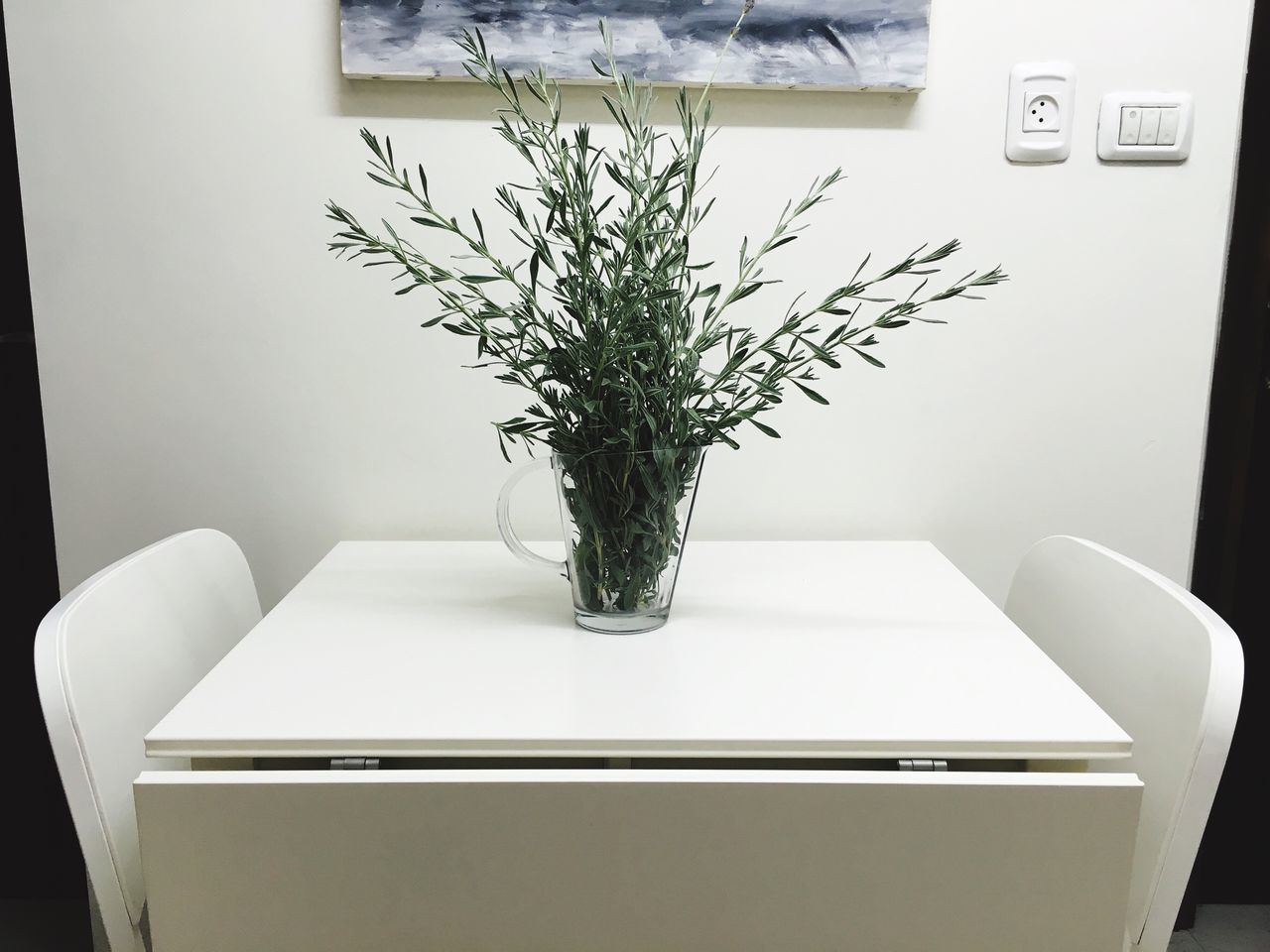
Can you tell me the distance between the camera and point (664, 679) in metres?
Answer: 0.93

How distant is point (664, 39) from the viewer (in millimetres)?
1265

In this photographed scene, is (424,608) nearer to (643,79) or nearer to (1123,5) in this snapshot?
(643,79)

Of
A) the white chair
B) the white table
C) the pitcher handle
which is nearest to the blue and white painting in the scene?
the pitcher handle

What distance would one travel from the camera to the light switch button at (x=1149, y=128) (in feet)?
4.34

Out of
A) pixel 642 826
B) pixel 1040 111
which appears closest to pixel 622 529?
pixel 642 826

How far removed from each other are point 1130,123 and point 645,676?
3.24 feet

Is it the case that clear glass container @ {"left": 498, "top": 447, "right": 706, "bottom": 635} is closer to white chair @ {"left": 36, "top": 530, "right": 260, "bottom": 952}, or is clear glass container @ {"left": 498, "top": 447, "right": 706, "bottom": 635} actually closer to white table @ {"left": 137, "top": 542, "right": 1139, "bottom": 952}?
white table @ {"left": 137, "top": 542, "right": 1139, "bottom": 952}

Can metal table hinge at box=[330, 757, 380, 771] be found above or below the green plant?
below

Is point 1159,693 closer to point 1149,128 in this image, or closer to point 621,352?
point 621,352

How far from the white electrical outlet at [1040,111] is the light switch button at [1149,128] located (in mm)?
92

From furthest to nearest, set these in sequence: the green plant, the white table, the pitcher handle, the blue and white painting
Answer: the blue and white painting → the pitcher handle → the green plant → the white table

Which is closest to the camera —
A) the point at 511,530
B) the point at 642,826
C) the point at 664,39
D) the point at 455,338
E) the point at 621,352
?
the point at 642,826

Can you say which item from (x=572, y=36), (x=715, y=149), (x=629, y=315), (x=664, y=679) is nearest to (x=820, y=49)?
(x=715, y=149)

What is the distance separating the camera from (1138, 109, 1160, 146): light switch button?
1.32 meters
